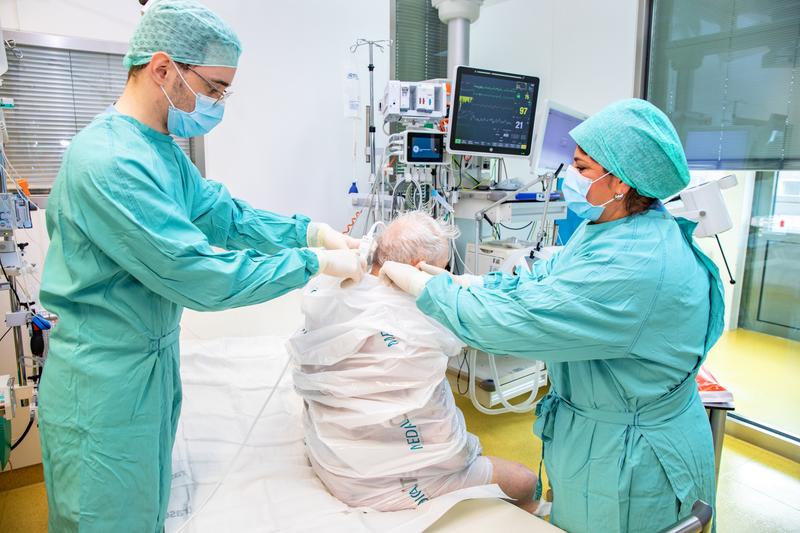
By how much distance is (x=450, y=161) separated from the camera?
2.82 meters

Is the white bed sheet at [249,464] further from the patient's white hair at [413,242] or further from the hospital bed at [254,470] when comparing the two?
the patient's white hair at [413,242]

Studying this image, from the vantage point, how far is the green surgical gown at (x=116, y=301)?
1088 millimetres

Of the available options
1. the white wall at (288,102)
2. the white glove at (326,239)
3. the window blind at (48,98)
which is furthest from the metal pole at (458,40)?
the white glove at (326,239)

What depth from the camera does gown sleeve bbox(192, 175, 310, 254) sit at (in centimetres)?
165

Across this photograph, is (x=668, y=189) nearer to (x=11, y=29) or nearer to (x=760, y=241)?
(x=760, y=241)

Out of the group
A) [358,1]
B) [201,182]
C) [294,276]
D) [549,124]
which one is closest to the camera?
[294,276]

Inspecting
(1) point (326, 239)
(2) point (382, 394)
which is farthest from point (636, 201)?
(1) point (326, 239)

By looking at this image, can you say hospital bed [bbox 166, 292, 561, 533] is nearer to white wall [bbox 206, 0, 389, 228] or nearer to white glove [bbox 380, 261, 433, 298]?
white glove [bbox 380, 261, 433, 298]

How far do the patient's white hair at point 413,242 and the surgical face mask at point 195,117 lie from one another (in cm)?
64

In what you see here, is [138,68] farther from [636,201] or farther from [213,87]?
[636,201]

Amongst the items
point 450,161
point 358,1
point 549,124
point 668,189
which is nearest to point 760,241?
point 549,124

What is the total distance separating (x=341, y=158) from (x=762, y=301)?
2.93 meters

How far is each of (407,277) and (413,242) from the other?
0.86ft

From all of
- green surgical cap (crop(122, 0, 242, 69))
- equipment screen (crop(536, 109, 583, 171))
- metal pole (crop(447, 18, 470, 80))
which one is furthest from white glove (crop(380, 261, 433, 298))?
metal pole (crop(447, 18, 470, 80))
